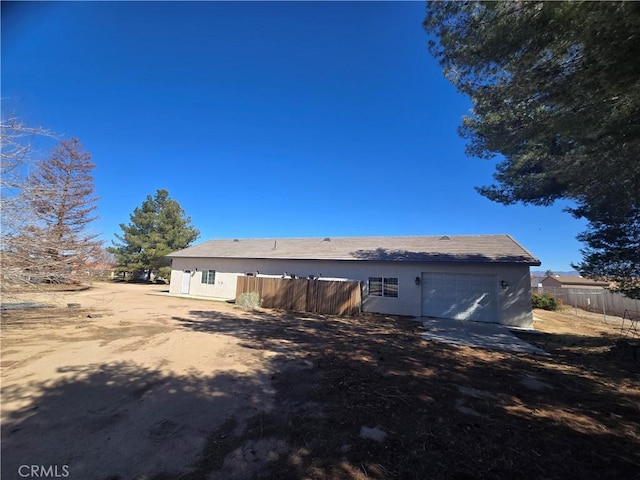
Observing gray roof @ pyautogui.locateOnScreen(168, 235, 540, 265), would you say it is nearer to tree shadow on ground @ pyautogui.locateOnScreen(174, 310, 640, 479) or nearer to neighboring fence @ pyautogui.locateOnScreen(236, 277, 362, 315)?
neighboring fence @ pyautogui.locateOnScreen(236, 277, 362, 315)

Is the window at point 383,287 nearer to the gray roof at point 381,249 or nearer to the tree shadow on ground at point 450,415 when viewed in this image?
the gray roof at point 381,249

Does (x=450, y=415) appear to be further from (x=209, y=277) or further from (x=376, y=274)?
(x=209, y=277)

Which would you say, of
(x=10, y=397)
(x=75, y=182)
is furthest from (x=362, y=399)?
(x=75, y=182)

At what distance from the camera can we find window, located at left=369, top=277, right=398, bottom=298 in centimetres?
1542

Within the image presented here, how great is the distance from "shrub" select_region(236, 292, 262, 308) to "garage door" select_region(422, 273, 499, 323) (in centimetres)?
903

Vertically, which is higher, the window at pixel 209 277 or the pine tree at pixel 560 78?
the pine tree at pixel 560 78

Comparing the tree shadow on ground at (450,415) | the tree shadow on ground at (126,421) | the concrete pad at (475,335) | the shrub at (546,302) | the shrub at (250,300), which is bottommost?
the tree shadow on ground at (126,421)

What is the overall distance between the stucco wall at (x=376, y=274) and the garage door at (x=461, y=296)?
249mm

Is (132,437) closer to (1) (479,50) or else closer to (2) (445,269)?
(1) (479,50)

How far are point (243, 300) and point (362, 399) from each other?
12.9 m

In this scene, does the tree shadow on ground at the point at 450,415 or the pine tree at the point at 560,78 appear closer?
the tree shadow on ground at the point at 450,415

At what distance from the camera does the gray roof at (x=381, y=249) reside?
47.2ft

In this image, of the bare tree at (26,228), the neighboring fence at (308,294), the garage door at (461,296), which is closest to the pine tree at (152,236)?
the neighboring fence at (308,294)

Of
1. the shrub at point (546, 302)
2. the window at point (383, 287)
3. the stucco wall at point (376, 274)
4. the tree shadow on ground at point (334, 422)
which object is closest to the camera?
the tree shadow on ground at point (334, 422)
